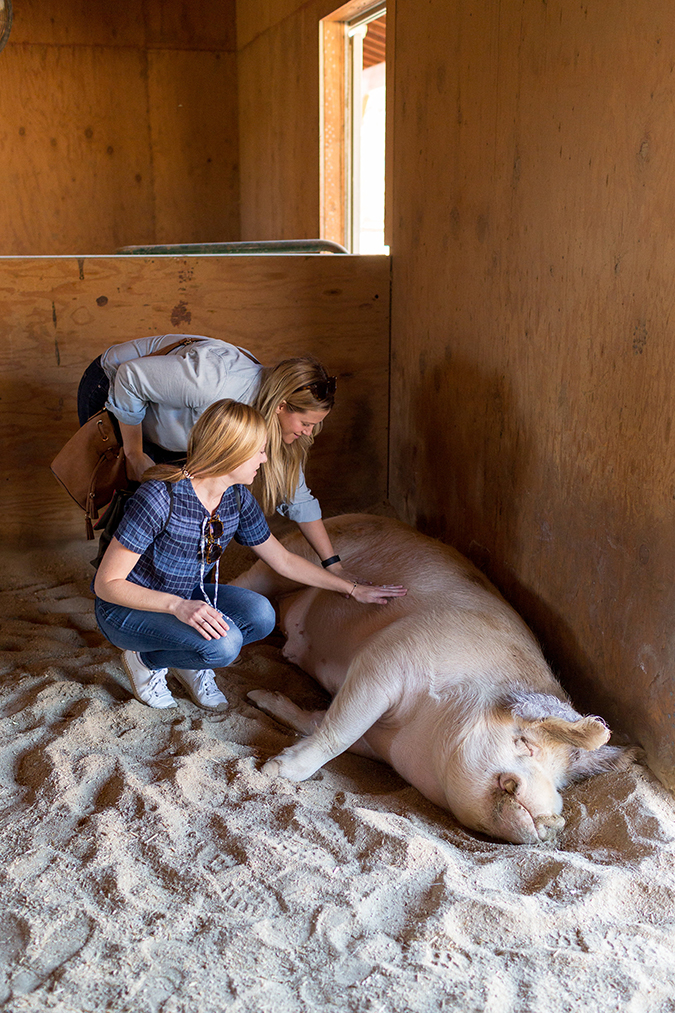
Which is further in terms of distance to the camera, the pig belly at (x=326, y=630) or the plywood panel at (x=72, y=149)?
the plywood panel at (x=72, y=149)

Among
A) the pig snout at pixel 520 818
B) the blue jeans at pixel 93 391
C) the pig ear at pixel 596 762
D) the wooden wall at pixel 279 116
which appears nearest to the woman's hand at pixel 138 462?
the blue jeans at pixel 93 391

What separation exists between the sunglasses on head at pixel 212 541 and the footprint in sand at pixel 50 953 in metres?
1.17

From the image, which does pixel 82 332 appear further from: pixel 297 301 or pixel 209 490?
pixel 209 490

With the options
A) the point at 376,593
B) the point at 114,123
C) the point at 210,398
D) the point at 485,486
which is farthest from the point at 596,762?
the point at 114,123

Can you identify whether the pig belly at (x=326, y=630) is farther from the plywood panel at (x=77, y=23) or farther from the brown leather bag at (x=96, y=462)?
the plywood panel at (x=77, y=23)

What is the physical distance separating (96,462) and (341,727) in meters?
1.42

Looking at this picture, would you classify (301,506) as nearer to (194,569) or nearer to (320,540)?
(320,540)

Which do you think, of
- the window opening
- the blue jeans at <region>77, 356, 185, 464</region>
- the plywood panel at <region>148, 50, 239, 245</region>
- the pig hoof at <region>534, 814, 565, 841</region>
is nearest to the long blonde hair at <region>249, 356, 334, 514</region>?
the blue jeans at <region>77, 356, 185, 464</region>

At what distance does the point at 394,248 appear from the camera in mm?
4238

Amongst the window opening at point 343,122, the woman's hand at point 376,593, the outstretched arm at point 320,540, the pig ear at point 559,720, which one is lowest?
the pig ear at point 559,720

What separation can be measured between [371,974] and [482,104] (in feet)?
9.86

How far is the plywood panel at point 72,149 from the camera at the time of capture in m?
7.30

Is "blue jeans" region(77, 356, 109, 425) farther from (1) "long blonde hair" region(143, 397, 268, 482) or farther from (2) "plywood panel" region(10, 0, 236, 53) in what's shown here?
(2) "plywood panel" region(10, 0, 236, 53)

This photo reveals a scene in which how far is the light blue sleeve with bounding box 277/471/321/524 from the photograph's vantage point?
9.98ft
